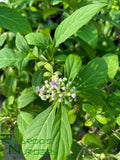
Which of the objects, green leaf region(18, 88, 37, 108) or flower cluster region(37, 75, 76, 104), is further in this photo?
green leaf region(18, 88, 37, 108)

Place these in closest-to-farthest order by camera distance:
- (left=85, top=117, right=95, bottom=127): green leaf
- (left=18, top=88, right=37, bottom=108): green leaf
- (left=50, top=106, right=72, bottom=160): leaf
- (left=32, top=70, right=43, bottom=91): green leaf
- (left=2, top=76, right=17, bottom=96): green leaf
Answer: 1. (left=50, top=106, right=72, bottom=160): leaf
2. (left=85, top=117, right=95, bottom=127): green leaf
3. (left=32, top=70, right=43, bottom=91): green leaf
4. (left=18, top=88, right=37, bottom=108): green leaf
5. (left=2, top=76, right=17, bottom=96): green leaf

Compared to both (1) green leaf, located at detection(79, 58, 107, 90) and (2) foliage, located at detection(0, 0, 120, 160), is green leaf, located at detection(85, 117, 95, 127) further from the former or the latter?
(1) green leaf, located at detection(79, 58, 107, 90)

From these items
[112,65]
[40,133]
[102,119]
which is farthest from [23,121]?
[112,65]

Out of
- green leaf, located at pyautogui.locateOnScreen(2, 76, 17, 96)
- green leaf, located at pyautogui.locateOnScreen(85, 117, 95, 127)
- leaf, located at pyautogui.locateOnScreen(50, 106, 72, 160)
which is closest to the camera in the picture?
leaf, located at pyautogui.locateOnScreen(50, 106, 72, 160)

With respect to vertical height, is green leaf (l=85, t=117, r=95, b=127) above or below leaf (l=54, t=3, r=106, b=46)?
below

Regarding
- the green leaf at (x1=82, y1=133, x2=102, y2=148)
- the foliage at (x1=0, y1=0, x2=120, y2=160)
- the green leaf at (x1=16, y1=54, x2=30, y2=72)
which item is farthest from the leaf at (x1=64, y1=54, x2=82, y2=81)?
the green leaf at (x1=82, y1=133, x2=102, y2=148)

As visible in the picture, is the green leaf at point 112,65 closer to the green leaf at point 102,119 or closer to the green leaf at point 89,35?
the green leaf at point 89,35

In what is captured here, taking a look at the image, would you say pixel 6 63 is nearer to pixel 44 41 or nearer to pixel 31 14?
pixel 44 41
